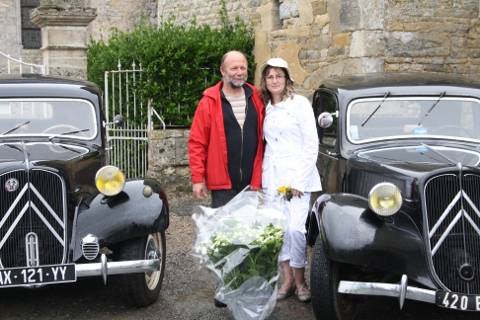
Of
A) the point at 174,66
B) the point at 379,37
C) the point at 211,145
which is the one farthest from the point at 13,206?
the point at 379,37

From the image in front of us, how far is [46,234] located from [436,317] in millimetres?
2618

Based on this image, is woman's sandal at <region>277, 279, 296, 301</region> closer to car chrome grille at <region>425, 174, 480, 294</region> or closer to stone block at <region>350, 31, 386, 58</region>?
car chrome grille at <region>425, 174, 480, 294</region>

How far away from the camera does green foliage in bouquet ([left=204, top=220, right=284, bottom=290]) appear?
400 centimetres

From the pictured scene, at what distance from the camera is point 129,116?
988 cm

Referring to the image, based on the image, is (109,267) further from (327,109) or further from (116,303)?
(327,109)

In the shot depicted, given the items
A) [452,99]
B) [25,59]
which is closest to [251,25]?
[452,99]

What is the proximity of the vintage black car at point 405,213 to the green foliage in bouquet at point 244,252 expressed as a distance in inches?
12.6

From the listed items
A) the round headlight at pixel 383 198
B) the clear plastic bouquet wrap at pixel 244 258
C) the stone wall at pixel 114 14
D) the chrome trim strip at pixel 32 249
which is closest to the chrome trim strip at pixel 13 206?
the chrome trim strip at pixel 32 249

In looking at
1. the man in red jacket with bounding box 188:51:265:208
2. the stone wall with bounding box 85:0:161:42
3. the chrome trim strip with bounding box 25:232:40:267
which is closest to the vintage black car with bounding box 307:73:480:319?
the man in red jacket with bounding box 188:51:265:208

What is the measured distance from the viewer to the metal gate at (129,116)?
9711 millimetres

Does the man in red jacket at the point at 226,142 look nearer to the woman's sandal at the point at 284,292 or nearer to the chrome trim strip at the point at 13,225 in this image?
the woman's sandal at the point at 284,292

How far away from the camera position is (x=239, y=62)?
4699mm

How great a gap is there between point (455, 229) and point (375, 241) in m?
0.47

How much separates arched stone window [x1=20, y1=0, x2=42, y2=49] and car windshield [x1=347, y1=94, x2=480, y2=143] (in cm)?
1562
